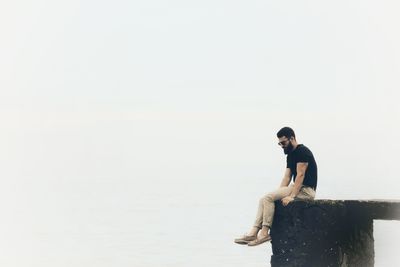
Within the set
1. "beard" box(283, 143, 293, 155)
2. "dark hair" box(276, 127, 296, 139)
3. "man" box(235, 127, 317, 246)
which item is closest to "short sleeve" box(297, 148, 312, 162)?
"man" box(235, 127, 317, 246)

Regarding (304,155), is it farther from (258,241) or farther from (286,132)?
(258,241)

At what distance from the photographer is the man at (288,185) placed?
12922 mm

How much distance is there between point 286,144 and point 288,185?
66 cm

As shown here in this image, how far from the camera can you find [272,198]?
13156 mm

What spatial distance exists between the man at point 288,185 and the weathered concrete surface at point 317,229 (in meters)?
0.12

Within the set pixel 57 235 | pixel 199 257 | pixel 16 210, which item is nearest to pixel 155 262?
pixel 199 257

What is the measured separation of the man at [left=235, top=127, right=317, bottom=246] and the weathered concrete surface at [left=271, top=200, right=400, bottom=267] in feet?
0.41

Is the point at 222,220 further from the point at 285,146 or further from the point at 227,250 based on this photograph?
the point at 285,146

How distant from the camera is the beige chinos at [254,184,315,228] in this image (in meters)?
13.2

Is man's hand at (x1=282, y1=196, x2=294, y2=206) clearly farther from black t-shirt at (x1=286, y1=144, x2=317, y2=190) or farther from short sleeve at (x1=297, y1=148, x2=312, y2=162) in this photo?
short sleeve at (x1=297, y1=148, x2=312, y2=162)

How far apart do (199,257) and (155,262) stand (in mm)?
8716

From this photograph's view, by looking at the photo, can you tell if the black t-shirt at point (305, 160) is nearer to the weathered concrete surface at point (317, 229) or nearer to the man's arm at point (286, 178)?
the man's arm at point (286, 178)

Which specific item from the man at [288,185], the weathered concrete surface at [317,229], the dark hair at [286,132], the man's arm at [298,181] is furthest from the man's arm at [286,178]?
the dark hair at [286,132]

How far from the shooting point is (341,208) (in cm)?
1327
